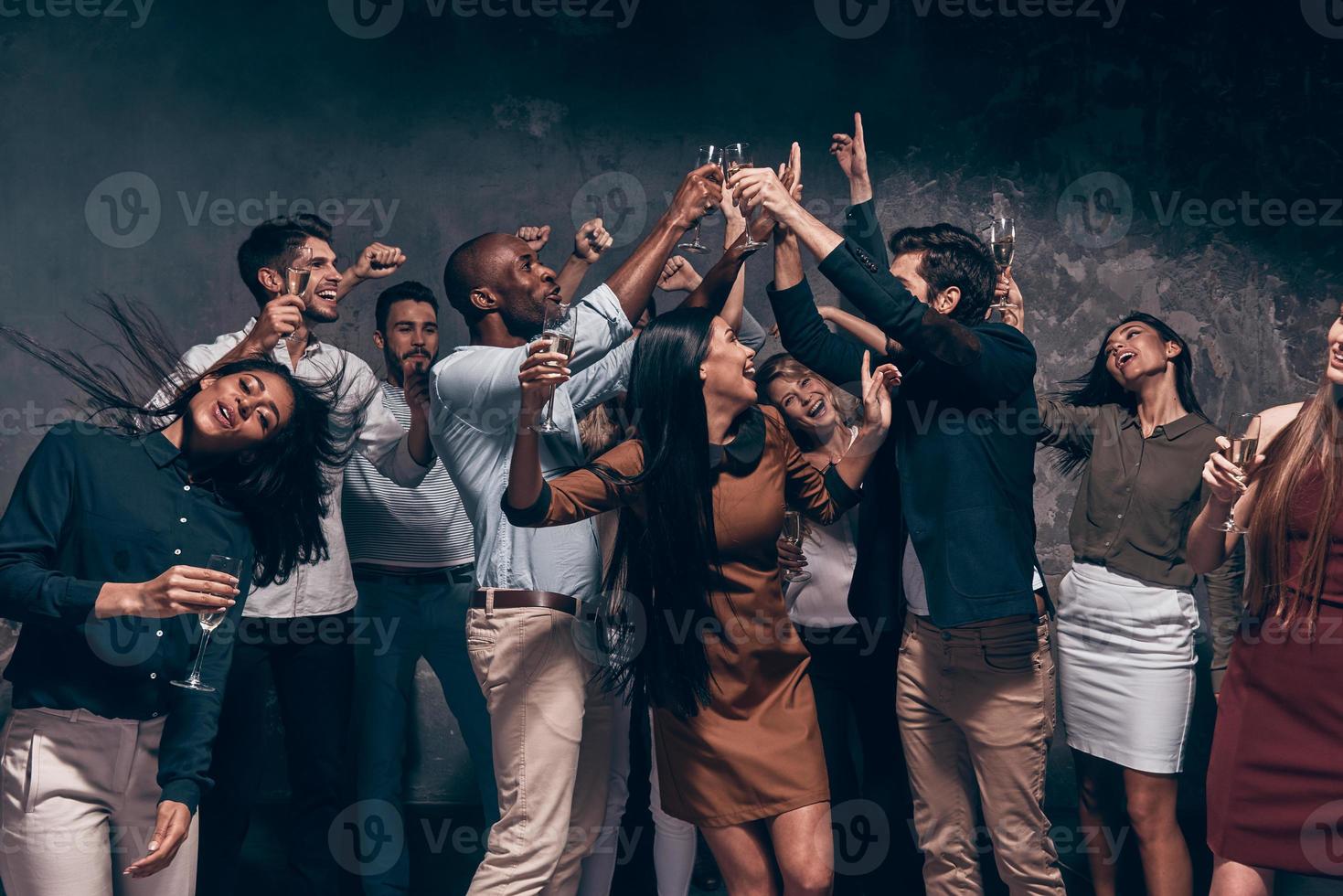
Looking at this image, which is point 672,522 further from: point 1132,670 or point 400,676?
point 1132,670

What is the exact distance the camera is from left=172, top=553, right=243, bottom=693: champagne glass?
229 centimetres

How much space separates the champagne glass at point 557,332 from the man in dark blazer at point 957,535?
0.57 metres

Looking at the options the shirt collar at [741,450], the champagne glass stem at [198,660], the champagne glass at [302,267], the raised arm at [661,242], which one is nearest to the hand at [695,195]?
the raised arm at [661,242]

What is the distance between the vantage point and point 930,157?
14.9 ft

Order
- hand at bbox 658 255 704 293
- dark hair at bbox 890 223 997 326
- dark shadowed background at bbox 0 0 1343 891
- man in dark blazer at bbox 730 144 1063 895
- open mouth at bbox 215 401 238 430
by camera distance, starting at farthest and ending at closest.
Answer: dark shadowed background at bbox 0 0 1343 891 → hand at bbox 658 255 704 293 → dark hair at bbox 890 223 997 326 → man in dark blazer at bbox 730 144 1063 895 → open mouth at bbox 215 401 238 430

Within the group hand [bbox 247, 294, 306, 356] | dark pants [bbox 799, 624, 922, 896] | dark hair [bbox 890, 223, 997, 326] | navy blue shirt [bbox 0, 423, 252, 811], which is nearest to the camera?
navy blue shirt [bbox 0, 423, 252, 811]

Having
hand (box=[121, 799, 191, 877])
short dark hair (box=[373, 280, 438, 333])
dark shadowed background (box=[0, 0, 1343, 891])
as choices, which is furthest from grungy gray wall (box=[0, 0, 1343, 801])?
hand (box=[121, 799, 191, 877])

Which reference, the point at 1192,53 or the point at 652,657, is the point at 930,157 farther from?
the point at 652,657

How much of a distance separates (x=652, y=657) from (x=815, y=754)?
1.33ft

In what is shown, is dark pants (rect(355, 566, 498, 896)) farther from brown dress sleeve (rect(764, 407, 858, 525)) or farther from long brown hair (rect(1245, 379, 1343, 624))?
long brown hair (rect(1245, 379, 1343, 624))

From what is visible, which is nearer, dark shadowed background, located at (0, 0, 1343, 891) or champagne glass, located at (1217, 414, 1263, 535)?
champagne glass, located at (1217, 414, 1263, 535)

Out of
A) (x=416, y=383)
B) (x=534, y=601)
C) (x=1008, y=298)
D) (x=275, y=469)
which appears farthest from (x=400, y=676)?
(x=1008, y=298)

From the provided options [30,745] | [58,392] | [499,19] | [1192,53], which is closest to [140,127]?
[58,392]

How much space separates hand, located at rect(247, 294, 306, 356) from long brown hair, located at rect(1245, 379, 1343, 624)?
7.28ft
